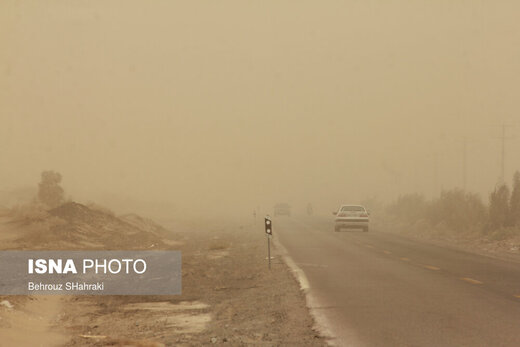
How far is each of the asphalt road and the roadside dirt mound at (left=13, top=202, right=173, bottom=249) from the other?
433 inches

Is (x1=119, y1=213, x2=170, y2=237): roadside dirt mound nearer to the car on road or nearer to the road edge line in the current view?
the road edge line

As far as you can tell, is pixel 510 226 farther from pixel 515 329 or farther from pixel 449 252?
A: pixel 515 329

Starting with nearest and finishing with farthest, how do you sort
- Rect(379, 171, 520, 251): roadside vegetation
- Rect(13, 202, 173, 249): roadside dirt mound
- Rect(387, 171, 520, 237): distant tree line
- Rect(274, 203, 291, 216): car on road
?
Rect(13, 202, 173, 249): roadside dirt mound < Rect(379, 171, 520, 251): roadside vegetation < Rect(387, 171, 520, 237): distant tree line < Rect(274, 203, 291, 216): car on road

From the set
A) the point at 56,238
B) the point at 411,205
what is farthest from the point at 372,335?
the point at 411,205

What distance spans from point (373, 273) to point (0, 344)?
10911 millimetres

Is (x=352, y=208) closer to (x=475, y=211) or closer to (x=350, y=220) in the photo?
(x=350, y=220)

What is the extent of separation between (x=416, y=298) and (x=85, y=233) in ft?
77.6

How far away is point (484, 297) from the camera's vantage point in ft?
42.3

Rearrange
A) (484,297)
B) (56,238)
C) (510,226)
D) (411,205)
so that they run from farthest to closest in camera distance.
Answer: (411,205), (510,226), (56,238), (484,297)

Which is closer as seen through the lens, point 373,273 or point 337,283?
point 337,283

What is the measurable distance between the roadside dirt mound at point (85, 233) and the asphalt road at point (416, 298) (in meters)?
11.0

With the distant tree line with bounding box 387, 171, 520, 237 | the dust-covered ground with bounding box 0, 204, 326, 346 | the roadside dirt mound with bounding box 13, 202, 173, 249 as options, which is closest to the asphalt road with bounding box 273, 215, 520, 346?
the dust-covered ground with bounding box 0, 204, 326, 346

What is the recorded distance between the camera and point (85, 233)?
110 feet

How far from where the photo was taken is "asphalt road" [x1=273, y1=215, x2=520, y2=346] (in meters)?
9.23
